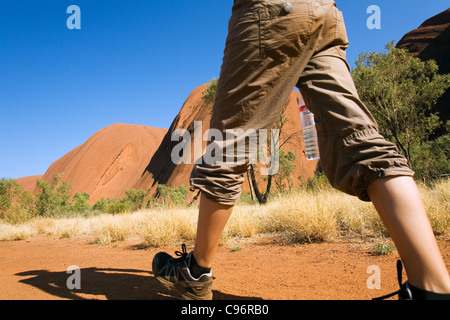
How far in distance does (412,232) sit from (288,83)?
70 cm

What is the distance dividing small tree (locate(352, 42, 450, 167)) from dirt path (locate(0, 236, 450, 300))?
1260 cm

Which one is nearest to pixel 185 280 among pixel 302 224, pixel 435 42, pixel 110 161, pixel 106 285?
pixel 106 285

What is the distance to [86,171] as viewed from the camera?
139ft

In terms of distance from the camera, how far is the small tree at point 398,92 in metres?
13.2

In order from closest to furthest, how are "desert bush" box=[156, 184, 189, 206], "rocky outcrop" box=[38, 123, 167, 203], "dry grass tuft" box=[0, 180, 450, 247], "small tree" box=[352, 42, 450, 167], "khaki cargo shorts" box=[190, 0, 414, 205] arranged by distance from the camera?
1. "khaki cargo shorts" box=[190, 0, 414, 205]
2. "dry grass tuft" box=[0, 180, 450, 247]
3. "desert bush" box=[156, 184, 189, 206]
4. "small tree" box=[352, 42, 450, 167]
5. "rocky outcrop" box=[38, 123, 167, 203]

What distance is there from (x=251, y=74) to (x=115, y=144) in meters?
48.2

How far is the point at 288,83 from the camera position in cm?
119

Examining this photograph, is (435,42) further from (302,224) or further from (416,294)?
(416,294)

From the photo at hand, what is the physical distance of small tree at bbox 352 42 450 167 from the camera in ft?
43.2

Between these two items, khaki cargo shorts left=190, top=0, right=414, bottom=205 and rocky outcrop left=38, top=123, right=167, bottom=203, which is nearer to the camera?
khaki cargo shorts left=190, top=0, right=414, bottom=205

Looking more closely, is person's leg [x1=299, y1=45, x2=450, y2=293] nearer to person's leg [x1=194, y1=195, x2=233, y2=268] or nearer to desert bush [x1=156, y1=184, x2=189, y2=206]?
person's leg [x1=194, y1=195, x2=233, y2=268]

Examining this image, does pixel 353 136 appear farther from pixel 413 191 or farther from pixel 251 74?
pixel 251 74

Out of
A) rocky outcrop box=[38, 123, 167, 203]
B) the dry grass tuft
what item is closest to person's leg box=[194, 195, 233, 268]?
the dry grass tuft
